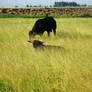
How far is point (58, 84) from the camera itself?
3627mm

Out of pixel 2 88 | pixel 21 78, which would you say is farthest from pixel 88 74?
pixel 2 88

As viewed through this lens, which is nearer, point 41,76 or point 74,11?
point 41,76

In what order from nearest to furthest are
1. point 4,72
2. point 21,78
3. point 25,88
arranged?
point 25,88 < point 21,78 < point 4,72

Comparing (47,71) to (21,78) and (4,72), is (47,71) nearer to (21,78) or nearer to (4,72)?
(21,78)

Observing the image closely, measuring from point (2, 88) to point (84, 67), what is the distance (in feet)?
6.04

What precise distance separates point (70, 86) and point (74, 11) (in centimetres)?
4402

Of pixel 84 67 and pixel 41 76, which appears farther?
pixel 84 67

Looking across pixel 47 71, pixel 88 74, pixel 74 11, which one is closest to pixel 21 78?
pixel 47 71

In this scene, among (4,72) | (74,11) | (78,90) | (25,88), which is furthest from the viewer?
(74,11)

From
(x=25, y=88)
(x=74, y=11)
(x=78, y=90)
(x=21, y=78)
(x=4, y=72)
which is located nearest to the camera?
(x=78, y=90)

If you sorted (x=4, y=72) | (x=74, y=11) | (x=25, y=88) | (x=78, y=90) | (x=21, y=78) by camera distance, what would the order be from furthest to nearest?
(x=74, y=11), (x=4, y=72), (x=21, y=78), (x=25, y=88), (x=78, y=90)

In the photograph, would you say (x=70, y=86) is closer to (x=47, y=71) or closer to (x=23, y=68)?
(x=47, y=71)

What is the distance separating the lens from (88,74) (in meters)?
4.15

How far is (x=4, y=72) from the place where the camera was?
4281mm
